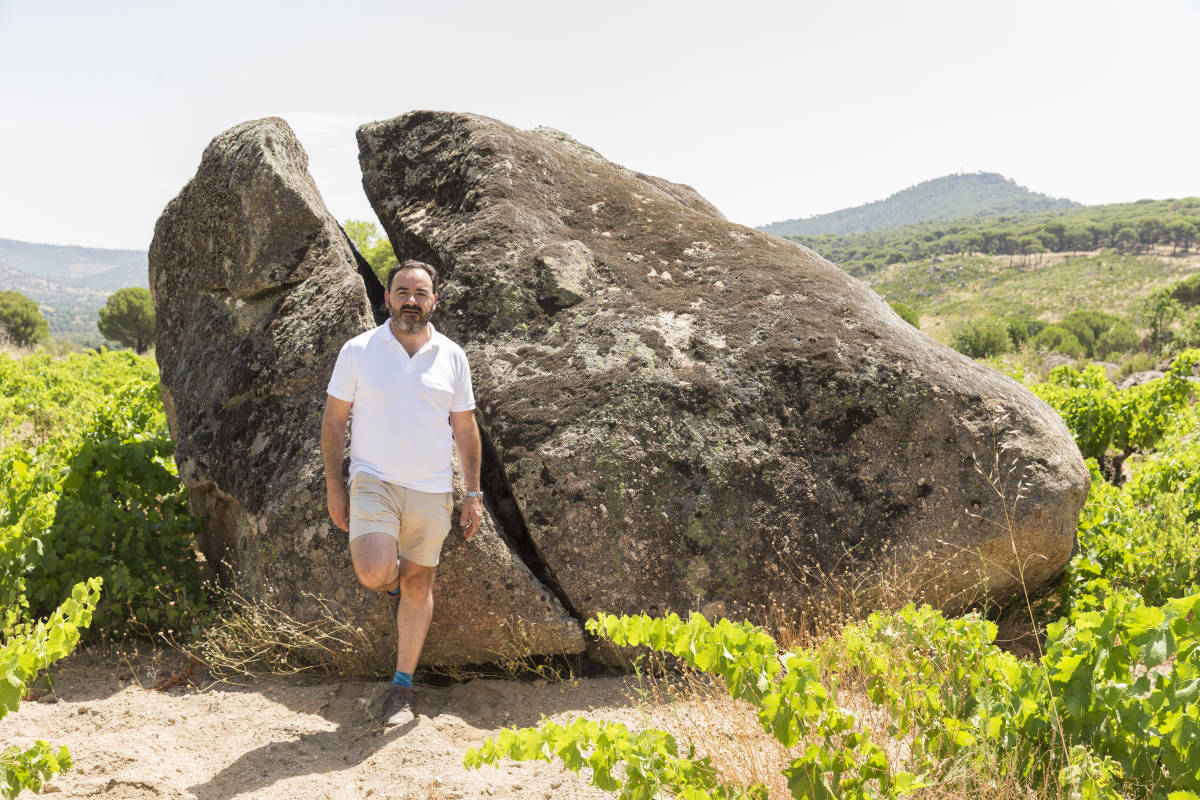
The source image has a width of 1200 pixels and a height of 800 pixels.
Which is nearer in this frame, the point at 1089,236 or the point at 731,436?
the point at 731,436

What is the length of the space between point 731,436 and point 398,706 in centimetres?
244

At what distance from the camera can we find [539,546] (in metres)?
4.94

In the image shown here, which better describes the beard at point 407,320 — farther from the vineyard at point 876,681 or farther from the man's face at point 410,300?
the vineyard at point 876,681

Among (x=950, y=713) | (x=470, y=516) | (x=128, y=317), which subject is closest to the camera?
(x=950, y=713)

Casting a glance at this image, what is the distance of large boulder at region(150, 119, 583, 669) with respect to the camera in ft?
15.8

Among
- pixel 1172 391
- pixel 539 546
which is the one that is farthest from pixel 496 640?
pixel 1172 391

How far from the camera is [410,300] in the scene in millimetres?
4238

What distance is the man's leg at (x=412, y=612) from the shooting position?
4.30m

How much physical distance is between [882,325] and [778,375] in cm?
86

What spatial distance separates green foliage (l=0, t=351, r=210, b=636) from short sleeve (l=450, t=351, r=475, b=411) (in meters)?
2.39

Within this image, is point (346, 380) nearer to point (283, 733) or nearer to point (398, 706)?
point (398, 706)

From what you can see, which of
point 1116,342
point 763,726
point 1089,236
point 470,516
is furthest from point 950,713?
point 1089,236

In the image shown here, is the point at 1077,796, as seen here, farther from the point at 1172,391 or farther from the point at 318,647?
the point at 1172,391

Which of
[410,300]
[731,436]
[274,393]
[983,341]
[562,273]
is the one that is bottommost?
[983,341]
